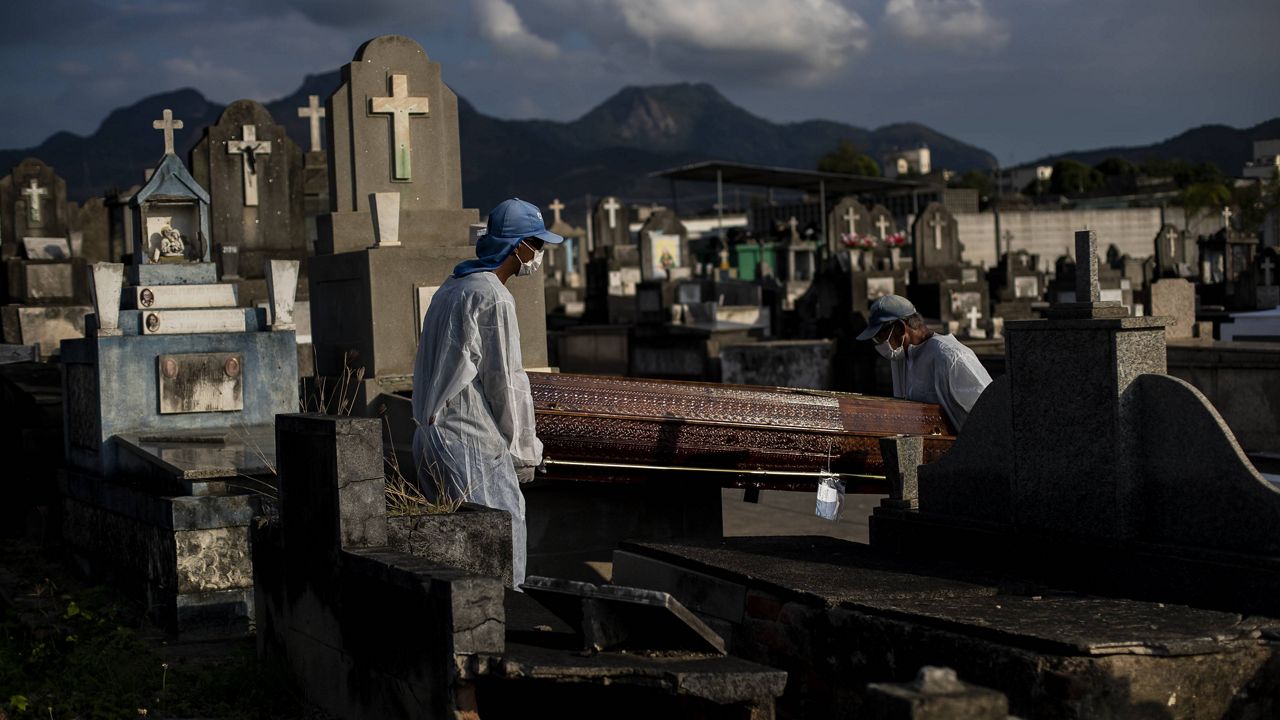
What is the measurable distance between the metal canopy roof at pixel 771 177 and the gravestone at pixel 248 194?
31.0 metres

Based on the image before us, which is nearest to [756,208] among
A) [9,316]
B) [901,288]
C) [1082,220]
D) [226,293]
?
[1082,220]

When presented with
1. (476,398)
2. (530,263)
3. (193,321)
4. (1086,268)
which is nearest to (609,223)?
(193,321)

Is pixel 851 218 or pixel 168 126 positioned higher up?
pixel 851 218

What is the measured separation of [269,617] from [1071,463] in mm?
3184

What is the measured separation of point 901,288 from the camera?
21641 millimetres

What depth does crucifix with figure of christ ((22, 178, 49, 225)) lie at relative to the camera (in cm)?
2167

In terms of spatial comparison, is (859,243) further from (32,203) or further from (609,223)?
(32,203)

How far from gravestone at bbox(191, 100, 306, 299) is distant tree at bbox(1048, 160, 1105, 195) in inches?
3447

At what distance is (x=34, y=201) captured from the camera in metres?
21.8

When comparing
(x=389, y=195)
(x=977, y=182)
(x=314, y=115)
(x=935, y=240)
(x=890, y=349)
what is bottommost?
(x=890, y=349)

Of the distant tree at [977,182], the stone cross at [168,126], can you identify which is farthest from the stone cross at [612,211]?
the distant tree at [977,182]

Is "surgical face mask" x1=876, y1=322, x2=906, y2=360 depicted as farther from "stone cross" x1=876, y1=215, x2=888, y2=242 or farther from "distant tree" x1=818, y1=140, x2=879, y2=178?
"distant tree" x1=818, y1=140, x2=879, y2=178

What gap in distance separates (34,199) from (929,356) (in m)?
17.8

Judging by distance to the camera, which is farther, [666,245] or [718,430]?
[666,245]
